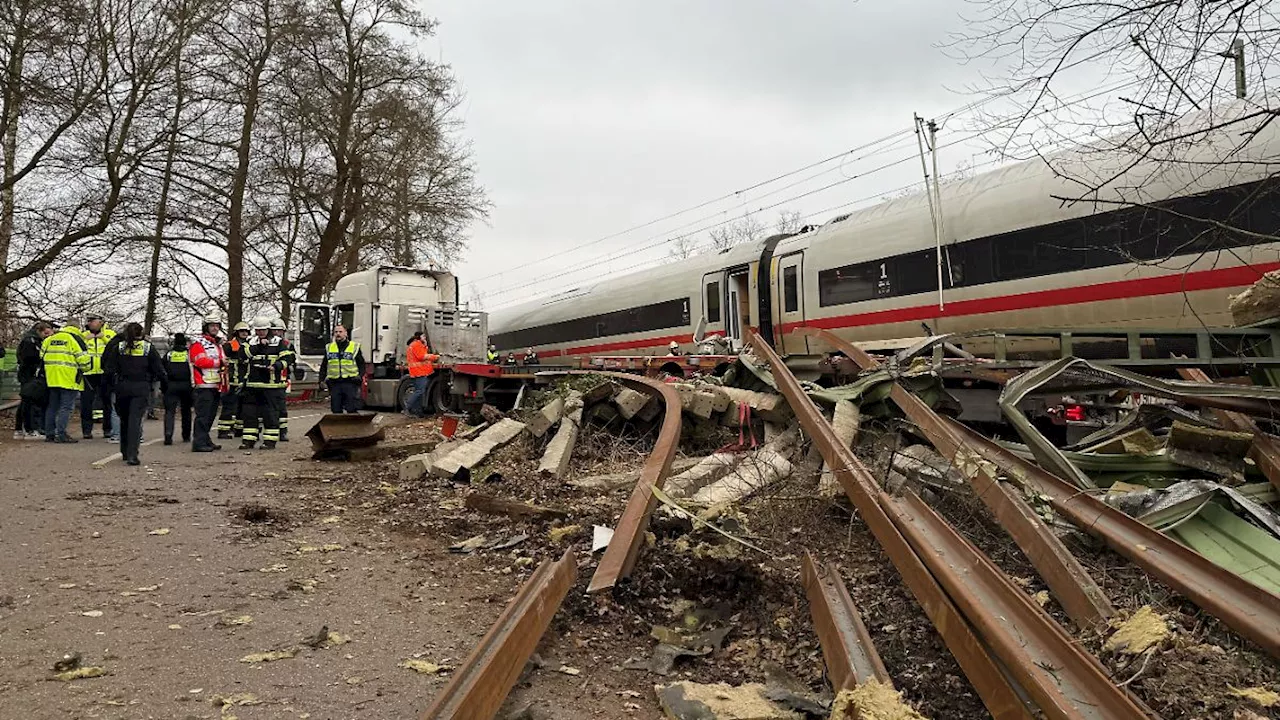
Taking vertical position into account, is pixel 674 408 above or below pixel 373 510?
above

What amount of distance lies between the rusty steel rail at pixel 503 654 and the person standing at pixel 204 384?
25.3ft

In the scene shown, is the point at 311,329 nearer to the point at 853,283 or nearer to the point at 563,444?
the point at 853,283

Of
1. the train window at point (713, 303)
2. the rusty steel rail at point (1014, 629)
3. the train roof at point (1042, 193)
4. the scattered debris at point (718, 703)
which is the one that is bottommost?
the scattered debris at point (718, 703)

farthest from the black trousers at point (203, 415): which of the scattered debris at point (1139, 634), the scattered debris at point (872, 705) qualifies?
the scattered debris at point (1139, 634)

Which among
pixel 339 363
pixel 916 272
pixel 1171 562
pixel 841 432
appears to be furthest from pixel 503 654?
pixel 339 363

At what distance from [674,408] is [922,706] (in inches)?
169

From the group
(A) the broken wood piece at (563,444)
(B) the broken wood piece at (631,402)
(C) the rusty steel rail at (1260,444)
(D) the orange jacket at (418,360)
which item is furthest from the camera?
(D) the orange jacket at (418,360)

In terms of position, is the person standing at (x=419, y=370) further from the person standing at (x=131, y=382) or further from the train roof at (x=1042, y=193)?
the person standing at (x=131, y=382)

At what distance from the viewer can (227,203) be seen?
18484mm

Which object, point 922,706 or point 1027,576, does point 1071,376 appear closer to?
point 1027,576

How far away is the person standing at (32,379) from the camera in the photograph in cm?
1100

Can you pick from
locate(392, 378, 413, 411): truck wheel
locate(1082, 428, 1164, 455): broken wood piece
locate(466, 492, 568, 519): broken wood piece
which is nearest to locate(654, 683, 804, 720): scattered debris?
locate(466, 492, 568, 519): broken wood piece

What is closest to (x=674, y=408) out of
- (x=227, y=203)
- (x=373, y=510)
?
(x=373, y=510)

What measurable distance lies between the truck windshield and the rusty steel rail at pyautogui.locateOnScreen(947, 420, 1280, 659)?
16556 millimetres
